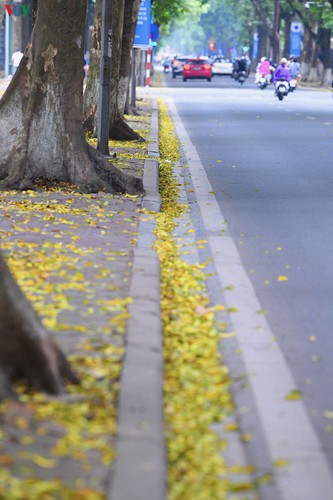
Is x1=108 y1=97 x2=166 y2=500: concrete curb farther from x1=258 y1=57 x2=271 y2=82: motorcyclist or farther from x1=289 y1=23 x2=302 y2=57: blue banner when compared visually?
x1=289 y1=23 x2=302 y2=57: blue banner

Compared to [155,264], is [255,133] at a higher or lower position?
lower

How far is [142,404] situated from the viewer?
18.1ft

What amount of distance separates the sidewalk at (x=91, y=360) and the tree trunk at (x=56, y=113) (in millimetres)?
2256

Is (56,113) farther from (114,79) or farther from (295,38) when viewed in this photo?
(295,38)

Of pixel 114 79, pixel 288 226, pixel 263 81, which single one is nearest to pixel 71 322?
pixel 288 226

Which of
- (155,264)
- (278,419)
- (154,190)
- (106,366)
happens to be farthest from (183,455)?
(154,190)

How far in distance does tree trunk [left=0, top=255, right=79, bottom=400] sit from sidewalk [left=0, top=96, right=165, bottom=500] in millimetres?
96

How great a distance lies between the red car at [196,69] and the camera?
260 feet

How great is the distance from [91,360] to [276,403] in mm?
964

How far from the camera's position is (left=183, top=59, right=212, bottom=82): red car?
7938 centimetres

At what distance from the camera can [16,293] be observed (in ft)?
19.7

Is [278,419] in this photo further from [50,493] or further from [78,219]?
[78,219]

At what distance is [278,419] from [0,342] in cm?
133

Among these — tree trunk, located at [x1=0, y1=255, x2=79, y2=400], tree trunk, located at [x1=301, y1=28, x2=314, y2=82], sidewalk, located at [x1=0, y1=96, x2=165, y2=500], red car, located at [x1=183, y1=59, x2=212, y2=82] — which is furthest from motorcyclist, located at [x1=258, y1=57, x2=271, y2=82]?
tree trunk, located at [x1=0, y1=255, x2=79, y2=400]
